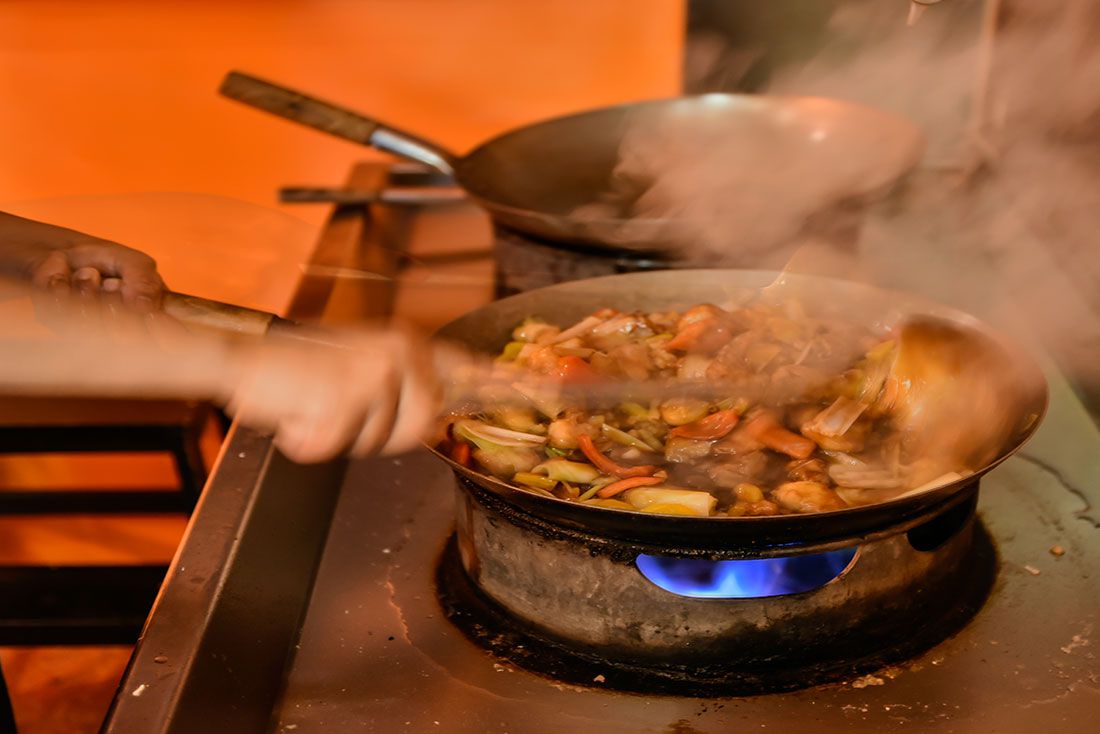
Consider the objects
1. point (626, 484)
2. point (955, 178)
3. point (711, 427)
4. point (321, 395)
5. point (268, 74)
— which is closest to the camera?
point (321, 395)

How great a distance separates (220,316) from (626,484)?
2.04ft

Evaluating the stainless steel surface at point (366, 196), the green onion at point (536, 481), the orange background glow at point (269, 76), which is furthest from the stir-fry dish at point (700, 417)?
the orange background glow at point (269, 76)

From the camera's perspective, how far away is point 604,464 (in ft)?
5.21

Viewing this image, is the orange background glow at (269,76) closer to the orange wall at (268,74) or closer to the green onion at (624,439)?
the orange wall at (268,74)

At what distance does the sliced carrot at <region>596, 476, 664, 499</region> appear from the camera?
4.98 ft

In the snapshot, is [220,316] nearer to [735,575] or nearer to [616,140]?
[735,575]

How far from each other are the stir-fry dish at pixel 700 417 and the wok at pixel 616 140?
583mm

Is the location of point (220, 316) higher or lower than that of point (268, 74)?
higher

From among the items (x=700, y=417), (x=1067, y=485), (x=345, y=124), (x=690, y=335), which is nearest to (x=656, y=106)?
→ (x=345, y=124)

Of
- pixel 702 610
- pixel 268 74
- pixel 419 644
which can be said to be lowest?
pixel 419 644

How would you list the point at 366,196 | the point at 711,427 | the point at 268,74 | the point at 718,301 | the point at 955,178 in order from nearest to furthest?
the point at 711,427, the point at 718,301, the point at 955,178, the point at 366,196, the point at 268,74

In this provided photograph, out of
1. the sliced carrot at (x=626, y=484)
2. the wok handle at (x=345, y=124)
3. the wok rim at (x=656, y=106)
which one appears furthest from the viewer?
the wok handle at (x=345, y=124)

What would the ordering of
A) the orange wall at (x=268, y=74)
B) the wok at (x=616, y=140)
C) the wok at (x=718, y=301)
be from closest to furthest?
the wok at (x=718, y=301), the wok at (x=616, y=140), the orange wall at (x=268, y=74)

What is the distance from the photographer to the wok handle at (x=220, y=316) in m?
1.47
